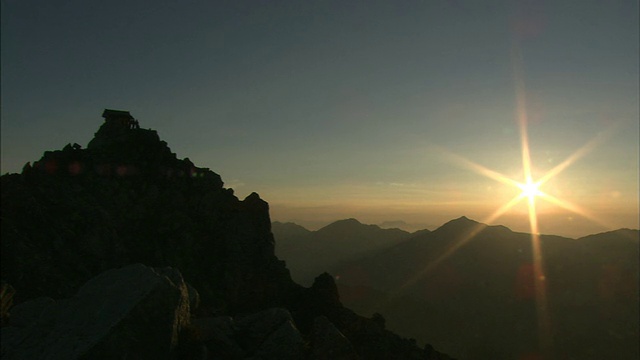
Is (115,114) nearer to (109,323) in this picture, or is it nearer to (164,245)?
(164,245)

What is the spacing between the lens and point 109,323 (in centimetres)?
1673

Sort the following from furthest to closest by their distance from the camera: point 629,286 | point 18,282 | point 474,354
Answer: point 629,286
point 474,354
point 18,282

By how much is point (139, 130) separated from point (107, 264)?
3056cm

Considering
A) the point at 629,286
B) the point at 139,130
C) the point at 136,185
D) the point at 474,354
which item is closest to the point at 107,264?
the point at 136,185

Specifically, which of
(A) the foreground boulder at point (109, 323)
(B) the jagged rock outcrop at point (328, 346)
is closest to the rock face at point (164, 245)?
(B) the jagged rock outcrop at point (328, 346)

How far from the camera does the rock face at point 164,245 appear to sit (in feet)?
93.3

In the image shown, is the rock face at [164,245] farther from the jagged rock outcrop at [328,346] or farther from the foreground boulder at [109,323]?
the foreground boulder at [109,323]

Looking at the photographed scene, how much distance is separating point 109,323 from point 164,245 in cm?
4095

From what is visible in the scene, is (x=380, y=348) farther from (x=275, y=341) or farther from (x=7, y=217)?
(x=7, y=217)

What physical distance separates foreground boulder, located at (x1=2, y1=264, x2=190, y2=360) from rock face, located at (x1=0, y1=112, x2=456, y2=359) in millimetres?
930

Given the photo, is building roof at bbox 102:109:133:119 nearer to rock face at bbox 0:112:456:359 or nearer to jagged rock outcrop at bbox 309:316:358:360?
rock face at bbox 0:112:456:359

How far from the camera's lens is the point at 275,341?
87.5 feet

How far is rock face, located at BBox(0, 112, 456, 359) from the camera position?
28.4m

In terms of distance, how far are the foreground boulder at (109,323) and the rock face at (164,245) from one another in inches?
36.6
